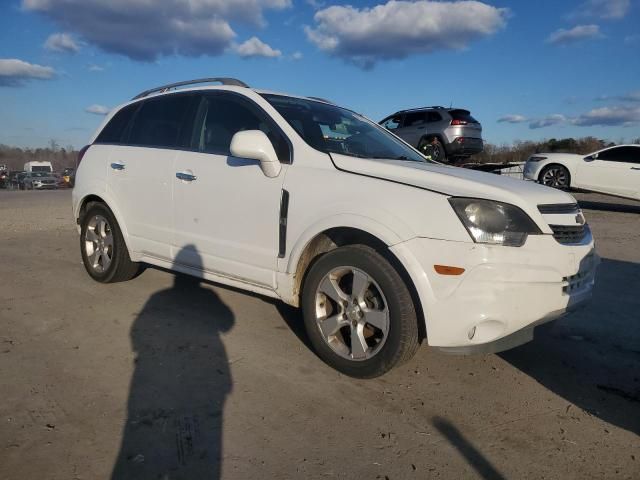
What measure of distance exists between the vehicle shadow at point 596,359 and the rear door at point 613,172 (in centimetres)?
840

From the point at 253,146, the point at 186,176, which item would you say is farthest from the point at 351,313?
the point at 186,176

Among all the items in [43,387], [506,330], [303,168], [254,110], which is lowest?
[43,387]

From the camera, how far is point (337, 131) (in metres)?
3.88

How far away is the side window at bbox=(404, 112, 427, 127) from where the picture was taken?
14305 millimetres

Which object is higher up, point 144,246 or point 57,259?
point 144,246

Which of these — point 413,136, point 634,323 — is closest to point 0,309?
point 634,323

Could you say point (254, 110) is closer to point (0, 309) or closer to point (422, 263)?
point (422, 263)

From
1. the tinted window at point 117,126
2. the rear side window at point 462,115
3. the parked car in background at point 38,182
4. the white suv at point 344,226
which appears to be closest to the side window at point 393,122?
the rear side window at point 462,115

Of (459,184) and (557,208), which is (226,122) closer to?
(459,184)

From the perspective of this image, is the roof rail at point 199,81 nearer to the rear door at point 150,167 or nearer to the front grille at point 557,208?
the rear door at point 150,167

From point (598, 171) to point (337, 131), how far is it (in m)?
10.8

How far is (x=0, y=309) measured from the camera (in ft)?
Result: 13.8

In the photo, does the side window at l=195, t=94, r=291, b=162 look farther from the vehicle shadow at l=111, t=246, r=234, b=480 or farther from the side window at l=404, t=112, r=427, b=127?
the side window at l=404, t=112, r=427, b=127

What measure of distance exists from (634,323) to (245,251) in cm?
335
